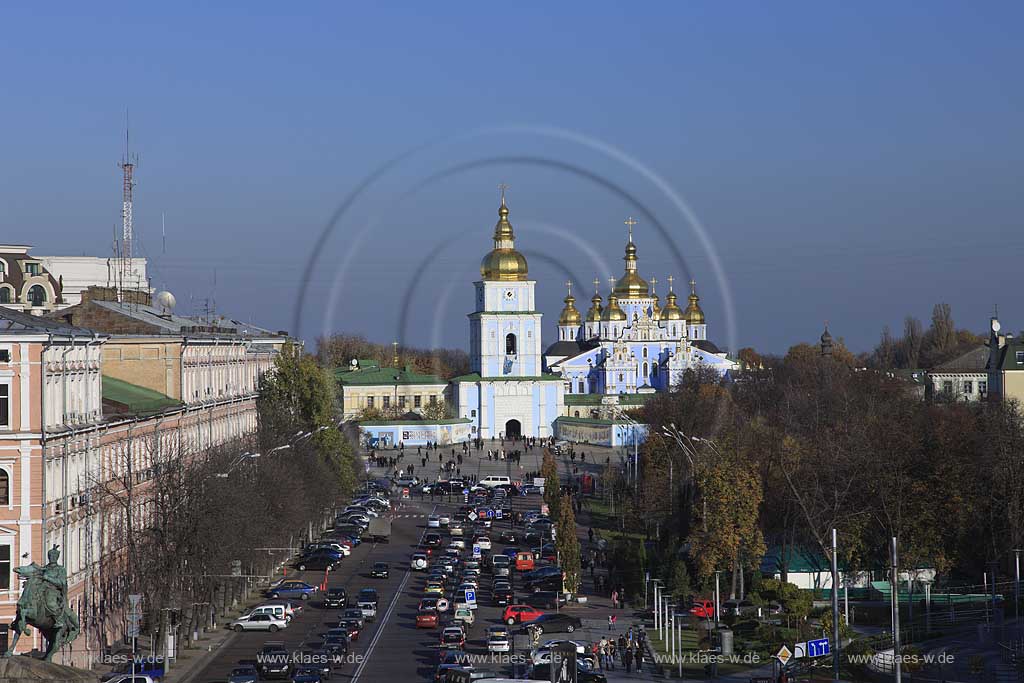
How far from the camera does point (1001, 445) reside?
54688mm

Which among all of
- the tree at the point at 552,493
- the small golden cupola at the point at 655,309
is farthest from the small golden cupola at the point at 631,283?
the tree at the point at 552,493

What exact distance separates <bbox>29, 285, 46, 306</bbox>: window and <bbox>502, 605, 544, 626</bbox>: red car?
98.3 feet

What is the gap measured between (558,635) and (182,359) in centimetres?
1812

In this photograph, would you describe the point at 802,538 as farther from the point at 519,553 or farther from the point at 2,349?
the point at 2,349

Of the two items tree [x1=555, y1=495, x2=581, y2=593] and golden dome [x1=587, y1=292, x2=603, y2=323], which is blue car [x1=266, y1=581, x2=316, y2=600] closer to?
tree [x1=555, y1=495, x2=581, y2=593]

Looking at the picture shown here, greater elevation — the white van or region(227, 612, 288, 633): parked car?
the white van

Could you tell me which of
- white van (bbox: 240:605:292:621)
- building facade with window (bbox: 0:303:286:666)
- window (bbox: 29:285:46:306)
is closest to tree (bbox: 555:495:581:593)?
white van (bbox: 240:605:292:621)

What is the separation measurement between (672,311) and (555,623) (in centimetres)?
10871

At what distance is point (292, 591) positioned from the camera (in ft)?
173

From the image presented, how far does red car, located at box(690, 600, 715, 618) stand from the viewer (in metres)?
49.1

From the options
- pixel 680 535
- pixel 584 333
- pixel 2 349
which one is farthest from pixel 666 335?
pixel 2 349

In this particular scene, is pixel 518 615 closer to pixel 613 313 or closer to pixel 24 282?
pixel 24 282

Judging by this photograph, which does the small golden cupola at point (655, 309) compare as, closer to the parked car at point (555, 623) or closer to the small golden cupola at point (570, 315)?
the small golden cupola at point (570, 315)

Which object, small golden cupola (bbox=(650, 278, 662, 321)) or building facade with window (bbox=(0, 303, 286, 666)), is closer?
building facade with window (bbox=(0, 303, 286, 666))
